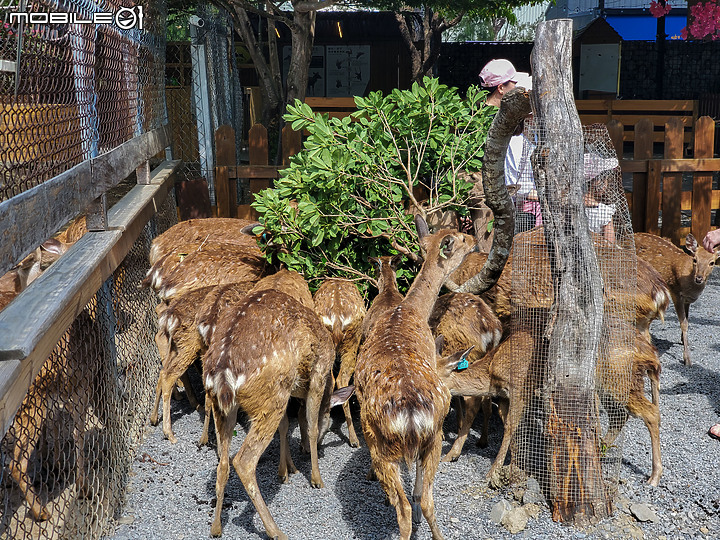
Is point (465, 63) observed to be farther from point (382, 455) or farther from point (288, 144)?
point (382, 455)

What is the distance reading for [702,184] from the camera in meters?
9.58

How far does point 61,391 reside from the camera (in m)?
4.16

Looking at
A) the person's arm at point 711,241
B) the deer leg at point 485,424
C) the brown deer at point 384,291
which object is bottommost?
the deer leg at point 485,424

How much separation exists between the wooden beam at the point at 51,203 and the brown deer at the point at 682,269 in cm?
494

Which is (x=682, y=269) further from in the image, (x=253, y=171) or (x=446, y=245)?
(x=253, y=171)

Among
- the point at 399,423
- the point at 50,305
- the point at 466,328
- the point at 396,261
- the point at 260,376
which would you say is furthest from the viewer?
the point at 396,261

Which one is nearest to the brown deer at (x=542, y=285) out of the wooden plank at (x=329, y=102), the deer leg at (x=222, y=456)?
the deer leg at (x=222, y=456)

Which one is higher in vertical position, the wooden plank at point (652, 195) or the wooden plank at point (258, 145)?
the wooden plank at point (258, 145)

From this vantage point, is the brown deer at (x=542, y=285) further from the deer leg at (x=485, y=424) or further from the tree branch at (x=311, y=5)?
the tree branch at (x=311, y=5)

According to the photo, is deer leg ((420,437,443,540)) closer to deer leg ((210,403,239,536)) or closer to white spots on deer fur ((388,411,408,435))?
white spots on deer fur ((388,411,408,435))

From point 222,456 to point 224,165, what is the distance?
502 centimetres

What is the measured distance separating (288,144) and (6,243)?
6165 millimetres

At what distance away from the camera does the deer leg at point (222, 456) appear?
14.0ft

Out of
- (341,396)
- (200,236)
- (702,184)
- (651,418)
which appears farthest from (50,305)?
(702,184)
